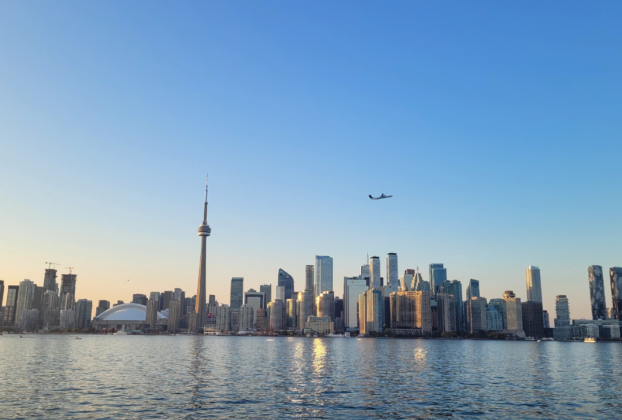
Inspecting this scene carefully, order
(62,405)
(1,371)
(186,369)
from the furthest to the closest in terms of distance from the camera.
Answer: (186,369), (1,371), (62,405)

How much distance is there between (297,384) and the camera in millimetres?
87500

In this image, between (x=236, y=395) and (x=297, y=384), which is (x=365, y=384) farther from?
(x=236, y=395)

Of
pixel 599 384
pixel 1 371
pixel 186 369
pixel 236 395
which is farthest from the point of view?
pixel 186 369

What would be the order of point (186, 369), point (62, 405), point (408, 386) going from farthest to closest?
point (186, 369), point (408, 386), point (62, 405)

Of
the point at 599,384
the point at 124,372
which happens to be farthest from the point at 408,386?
the point at 124,372

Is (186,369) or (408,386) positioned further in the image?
(186,369)

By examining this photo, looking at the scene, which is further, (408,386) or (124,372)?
(124,372)

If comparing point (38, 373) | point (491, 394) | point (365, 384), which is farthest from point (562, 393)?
point (38, 373)

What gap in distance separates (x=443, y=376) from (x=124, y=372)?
66.0 m

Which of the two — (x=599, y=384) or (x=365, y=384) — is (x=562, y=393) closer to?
(x=599, y=384)

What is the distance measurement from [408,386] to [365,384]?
7.34 meters

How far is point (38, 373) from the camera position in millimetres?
100625

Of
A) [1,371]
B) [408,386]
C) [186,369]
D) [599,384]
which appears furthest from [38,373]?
[599,384]

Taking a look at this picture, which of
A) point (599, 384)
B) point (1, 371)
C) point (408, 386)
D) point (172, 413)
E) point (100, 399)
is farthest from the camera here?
point (1, 371)
